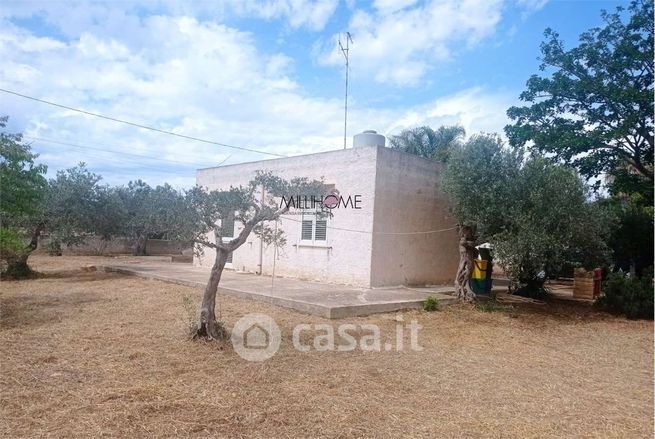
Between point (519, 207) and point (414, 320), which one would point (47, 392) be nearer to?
point (414, 320)

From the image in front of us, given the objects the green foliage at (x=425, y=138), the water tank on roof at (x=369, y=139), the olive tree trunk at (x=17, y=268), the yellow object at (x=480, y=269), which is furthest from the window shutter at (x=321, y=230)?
the green foliage at (x=425, y=138)

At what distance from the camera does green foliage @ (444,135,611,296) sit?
942cm

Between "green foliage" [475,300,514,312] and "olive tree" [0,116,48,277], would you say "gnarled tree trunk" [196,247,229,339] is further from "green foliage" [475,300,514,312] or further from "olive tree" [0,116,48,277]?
"green foliage" [475,300,514,312]

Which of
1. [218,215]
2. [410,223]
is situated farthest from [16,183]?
[410,223]

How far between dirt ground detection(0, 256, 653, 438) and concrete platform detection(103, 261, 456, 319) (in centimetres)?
33

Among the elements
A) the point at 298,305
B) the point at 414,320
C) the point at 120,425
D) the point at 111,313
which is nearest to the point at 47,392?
the point at 120,425

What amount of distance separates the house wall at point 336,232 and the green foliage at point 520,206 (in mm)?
2174

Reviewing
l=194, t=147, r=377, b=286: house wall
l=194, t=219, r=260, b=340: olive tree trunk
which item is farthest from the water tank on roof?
l=194, t=219, r=260, b=340: olive tree trunk

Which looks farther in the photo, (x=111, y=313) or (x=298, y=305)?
(x=298, y=305)

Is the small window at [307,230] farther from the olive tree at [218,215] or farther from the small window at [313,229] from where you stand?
the olive tree at [218,215]

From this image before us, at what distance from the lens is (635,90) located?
1044 centimetres

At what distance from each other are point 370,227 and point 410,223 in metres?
1.66

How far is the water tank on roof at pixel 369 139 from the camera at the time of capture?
40.4 ft

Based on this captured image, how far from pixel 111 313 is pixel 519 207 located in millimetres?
8348
